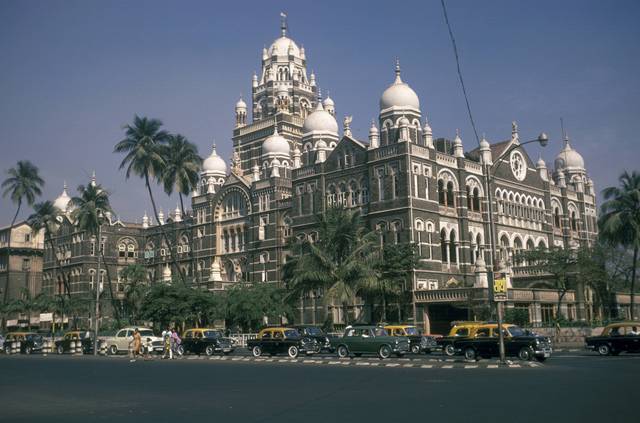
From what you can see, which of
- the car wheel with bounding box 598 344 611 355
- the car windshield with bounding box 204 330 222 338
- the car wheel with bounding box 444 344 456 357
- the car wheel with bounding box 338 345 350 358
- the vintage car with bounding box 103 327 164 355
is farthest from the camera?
the vintage car with bounding box 103 327 164 355

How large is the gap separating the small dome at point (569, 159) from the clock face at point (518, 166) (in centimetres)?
1296

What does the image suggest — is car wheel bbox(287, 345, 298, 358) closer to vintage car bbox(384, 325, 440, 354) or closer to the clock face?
vintage car bbox(384, 325, 440, 354)

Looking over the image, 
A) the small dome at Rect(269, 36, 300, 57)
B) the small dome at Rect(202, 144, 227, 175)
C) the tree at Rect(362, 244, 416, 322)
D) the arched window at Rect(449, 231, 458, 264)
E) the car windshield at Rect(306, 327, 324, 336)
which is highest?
the small dome at Rect(269, 36, 300, 57)

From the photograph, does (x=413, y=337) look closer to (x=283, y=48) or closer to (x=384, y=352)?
(x=384, y=352)

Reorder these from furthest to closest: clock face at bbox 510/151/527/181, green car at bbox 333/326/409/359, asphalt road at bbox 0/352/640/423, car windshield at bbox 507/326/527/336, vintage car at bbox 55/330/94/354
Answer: clock face at bbox 510/151/527/181, vintage car at bbox 55/330/94/354, green car at bbox 333/326/409/359, car windshield at bbox 507/326/527/336, asphalt road at bbox 0/352/640/423

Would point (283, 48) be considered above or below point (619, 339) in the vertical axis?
above

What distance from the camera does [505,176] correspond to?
199 ft

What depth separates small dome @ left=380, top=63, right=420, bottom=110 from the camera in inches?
2313

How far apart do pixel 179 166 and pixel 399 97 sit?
19840 mm

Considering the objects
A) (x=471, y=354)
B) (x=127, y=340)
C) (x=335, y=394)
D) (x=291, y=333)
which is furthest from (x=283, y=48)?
(x=335, y=394)

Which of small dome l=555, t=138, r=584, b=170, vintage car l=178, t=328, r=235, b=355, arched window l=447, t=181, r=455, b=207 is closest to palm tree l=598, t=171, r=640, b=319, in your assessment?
arched window l=447, t=181, r=455, b=207

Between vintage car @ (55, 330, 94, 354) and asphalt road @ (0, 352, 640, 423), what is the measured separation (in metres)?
20.8

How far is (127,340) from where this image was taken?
42.6 meters

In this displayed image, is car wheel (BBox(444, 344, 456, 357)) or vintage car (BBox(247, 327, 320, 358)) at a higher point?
vintage car (BBox(247, 327, 320, 358))
